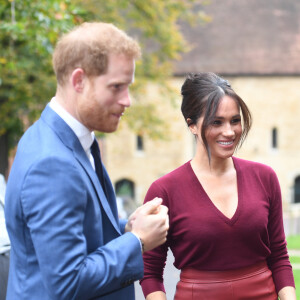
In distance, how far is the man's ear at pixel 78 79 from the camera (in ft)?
A: 6.24

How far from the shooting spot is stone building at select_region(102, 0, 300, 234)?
3709 cm

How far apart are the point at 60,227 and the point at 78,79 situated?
455 mm

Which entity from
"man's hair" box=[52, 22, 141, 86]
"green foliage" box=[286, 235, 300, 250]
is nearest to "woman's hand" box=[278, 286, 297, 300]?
"man's hair" box=[52, 22, 141, 86]

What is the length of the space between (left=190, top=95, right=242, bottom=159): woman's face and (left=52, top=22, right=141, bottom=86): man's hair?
0.97 meters

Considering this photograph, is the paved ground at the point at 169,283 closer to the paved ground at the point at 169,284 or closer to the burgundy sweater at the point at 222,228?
the paved ground at the point at 169,284

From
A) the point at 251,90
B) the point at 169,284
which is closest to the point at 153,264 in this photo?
the point at 169,284

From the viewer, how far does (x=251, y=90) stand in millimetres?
37750

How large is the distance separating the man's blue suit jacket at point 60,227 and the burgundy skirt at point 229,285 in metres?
0.77

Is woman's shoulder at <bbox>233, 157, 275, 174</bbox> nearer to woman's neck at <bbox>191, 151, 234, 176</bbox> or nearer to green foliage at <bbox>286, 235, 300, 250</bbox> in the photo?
woman's neck at <bbox>191, 151, 234, 176</bbox>

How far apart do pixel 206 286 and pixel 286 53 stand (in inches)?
1418

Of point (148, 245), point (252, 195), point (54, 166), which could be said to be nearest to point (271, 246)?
point (252, 195)

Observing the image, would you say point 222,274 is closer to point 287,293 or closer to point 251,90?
point 287,293

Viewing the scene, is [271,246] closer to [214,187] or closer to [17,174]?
[214,187]

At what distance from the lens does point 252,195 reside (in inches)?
111
